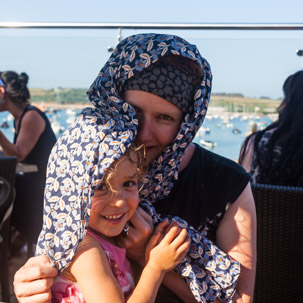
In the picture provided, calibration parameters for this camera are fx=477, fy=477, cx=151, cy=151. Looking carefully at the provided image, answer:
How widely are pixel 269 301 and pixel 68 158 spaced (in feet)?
4.31

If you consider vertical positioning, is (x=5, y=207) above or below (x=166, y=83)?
below

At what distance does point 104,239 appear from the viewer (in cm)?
155

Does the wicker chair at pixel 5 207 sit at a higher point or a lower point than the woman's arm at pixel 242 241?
lower

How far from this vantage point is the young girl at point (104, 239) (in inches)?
54.7

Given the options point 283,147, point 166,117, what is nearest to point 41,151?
point 283,147

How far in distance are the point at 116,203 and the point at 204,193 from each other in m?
0.43

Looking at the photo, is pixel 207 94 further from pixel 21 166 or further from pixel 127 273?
pixel 21 166

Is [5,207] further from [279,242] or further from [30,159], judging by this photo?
[279,242]

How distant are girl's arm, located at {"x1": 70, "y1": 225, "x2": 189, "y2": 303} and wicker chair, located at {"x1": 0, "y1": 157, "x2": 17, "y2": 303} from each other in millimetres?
1535

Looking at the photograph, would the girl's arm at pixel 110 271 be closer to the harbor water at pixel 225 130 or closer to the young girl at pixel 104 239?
the young girl at pixel 104 239

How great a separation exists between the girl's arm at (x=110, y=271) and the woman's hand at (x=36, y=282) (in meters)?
0.07

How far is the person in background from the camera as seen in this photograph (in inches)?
103

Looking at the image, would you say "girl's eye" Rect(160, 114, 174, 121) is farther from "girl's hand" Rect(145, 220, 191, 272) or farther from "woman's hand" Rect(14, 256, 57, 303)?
"woman's hand" Rect(14, 256, 57, 303)

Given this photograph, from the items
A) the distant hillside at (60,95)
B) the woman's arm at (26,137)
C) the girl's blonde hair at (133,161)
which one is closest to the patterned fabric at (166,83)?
the girl's blonde hair at (133,161)
